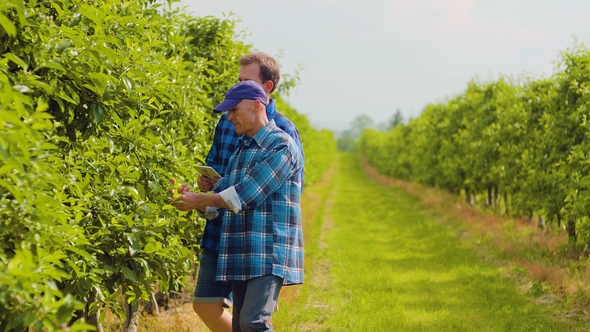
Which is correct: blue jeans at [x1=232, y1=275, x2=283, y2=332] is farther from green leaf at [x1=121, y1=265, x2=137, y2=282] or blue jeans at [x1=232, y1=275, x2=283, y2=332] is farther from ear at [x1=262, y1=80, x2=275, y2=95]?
ear at [x1=262, y1=80, x2=275, y2=95]

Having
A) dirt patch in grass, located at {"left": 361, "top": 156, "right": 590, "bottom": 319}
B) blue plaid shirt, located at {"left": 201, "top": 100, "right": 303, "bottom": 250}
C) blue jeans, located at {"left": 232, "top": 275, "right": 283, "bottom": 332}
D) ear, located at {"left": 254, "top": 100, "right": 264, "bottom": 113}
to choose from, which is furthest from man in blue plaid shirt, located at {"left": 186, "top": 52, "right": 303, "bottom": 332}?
dirt patch in grass, located at {"left": 361, "top": 156, "right": 590, "bottom": 319}

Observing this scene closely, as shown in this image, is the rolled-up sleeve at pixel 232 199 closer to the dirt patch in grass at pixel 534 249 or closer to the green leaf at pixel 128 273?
the green leaf at pixel 128 273

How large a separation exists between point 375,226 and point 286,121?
44.0 ft

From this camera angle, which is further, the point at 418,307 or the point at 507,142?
the point at 507,142

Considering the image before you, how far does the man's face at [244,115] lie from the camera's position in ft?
13.6

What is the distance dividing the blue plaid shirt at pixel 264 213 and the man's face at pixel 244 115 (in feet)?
0.29

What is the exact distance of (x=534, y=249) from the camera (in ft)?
39.9

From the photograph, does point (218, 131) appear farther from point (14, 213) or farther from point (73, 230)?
point (14, 213)

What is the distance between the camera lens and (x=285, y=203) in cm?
418

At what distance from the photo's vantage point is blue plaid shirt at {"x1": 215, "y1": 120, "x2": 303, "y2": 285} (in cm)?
399

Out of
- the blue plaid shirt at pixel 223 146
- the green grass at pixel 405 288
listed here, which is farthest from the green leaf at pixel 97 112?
the green grass at pixel 405 288

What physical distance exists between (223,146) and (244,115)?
2.23 ft

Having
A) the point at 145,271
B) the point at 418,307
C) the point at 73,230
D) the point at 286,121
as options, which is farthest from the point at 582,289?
the point at 73,230

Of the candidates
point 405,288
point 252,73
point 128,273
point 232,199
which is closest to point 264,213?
point 232,199
